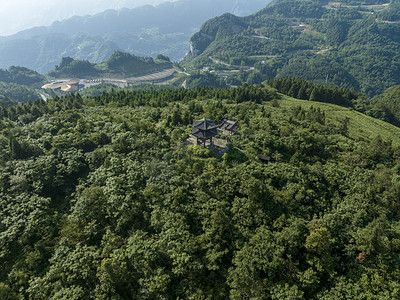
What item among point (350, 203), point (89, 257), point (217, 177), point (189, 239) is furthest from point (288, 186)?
point (89, 257)

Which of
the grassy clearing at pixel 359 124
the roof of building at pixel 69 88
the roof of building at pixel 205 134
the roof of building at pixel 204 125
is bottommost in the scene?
the grassy clearing at pixel 359 124

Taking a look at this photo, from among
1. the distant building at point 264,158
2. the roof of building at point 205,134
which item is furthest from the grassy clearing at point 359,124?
the roof of building at point 205,134

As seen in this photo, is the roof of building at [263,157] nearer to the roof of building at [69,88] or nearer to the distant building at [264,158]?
the distant building at [264,158]

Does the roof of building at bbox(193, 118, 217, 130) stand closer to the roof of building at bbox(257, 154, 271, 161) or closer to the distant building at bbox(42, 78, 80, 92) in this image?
the roof of building at bbox(257, 154, 271, 161)

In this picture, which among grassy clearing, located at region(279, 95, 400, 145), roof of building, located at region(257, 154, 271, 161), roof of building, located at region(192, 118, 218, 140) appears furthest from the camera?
grassy clearing, located at region(279, 95, 400, 145)

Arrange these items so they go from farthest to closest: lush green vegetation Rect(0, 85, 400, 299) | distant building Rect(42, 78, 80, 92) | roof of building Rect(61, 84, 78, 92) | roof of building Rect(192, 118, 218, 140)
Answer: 1. distant building Rect(42, 78, 80, 92)
2. roof of building Rect(61, 84, 78, 92)
3. roof of building Rect(192, 118, 218, 140)
4. lush green vegetation Rect(0, 85, 400, 299)

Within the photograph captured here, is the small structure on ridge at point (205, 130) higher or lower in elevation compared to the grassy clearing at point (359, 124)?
higher

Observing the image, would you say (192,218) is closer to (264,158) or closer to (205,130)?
(205,130)

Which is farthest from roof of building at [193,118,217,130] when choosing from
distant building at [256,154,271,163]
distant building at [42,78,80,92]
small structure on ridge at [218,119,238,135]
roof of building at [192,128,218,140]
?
distant building at [42,78,80,92]

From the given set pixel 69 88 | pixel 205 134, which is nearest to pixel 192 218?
pixel 205 134
